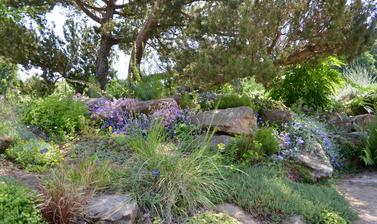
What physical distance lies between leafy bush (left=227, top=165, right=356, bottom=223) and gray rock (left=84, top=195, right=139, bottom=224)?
943 millimetres

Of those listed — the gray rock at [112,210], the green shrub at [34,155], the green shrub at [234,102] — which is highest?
the green shrub at [234,102]

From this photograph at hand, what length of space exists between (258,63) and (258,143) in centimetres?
147

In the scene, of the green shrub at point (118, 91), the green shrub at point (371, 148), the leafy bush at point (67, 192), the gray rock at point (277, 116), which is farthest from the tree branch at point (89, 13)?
the leafy bush at point (67, 192)

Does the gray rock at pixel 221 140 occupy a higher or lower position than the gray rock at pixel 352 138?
higher

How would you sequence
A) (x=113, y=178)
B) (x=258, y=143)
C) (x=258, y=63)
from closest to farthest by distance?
1. (x=113, y=178)
2. (x=258, y=143)
3. (x=258, y=63)

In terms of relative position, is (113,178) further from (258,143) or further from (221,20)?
(221,20)

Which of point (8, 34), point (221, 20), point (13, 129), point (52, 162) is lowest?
point (52, 162)

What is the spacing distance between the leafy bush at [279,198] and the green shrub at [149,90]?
241 cm

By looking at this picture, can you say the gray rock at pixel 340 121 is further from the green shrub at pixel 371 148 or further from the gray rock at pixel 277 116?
the gray rock at pixel 277 116

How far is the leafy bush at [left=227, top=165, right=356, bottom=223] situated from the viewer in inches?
126

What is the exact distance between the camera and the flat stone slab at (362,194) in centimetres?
370

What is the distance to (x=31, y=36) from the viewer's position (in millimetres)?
9312

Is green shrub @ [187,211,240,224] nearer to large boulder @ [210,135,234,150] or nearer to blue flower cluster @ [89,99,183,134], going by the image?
large boulder @ [210,135,234,150]

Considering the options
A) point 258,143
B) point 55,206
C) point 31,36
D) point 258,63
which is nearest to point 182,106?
point 258,63
